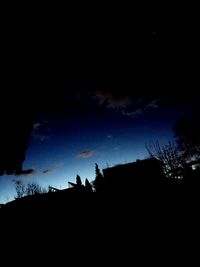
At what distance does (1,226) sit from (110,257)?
7.47 m

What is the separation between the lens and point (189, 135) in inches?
1267

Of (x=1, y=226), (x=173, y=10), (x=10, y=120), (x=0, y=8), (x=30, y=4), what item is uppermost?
(x=173, y=10)

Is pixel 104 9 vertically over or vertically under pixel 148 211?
over

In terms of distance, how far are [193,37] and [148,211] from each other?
860 centimetres

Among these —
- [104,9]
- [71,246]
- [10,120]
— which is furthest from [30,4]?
[71,246]

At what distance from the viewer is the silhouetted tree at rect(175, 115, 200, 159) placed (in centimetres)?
3072

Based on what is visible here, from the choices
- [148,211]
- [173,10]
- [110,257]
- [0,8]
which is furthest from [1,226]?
[173,10]

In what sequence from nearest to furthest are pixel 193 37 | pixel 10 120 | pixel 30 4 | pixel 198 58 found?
pixel 30 4, pixel 10 120, pixel 193 37, pixel 198 58

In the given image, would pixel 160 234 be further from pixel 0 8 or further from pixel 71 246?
pixel 0 8

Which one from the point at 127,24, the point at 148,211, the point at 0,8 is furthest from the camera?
the point at 148,211

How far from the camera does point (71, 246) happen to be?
764 cm

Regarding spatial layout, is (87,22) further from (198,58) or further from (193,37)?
(198,58)

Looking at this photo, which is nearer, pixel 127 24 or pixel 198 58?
pixel 127 24

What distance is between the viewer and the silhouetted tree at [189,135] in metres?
30.7
